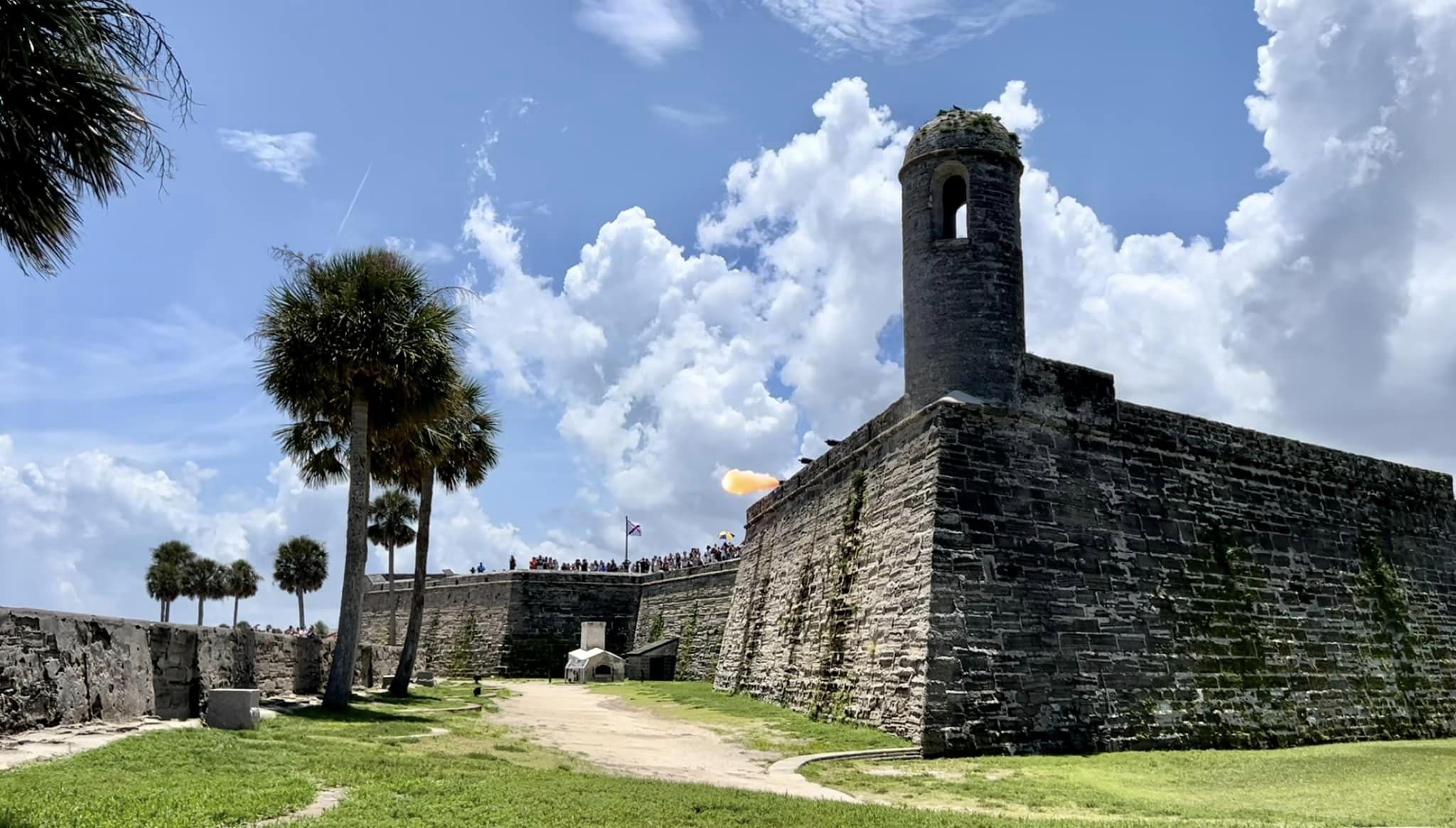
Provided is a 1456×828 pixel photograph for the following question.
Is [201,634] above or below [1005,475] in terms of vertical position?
below

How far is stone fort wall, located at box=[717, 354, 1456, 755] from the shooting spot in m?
14.2

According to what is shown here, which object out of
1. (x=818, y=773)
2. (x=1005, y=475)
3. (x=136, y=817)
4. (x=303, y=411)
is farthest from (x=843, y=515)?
(x=136, y=817)

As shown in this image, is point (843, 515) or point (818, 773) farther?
point (843, 515)

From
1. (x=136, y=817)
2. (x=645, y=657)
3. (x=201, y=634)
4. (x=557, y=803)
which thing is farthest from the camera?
(x=645, y=657)

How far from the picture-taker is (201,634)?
41.9 ft

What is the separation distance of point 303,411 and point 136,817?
11540 millimetres

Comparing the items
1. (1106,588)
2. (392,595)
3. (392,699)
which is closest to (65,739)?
(392,699)

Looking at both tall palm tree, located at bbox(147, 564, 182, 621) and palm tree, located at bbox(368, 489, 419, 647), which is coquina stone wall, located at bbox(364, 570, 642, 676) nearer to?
palm tree, located at bbox(368, 489, 419, 647)

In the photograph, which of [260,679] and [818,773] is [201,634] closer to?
[260,679]

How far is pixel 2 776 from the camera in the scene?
744cm

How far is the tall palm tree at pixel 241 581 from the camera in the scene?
56.2m

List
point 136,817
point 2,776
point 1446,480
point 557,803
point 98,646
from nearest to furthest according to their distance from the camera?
point 136,817
point 2,776
point 557,803
point 98,646
point 1446,480

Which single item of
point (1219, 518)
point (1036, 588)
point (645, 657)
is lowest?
point (645, 657)

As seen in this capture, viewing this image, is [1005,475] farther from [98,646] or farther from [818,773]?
[98,646]
